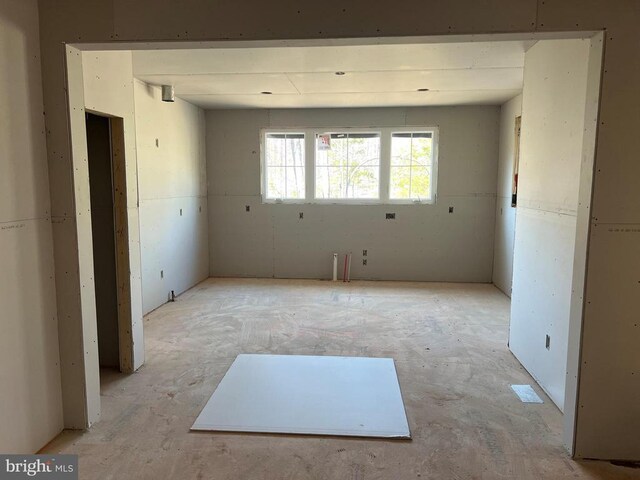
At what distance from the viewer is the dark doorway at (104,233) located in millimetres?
3252

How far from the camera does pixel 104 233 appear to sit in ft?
10.9

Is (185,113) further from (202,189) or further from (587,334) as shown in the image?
(587,334)

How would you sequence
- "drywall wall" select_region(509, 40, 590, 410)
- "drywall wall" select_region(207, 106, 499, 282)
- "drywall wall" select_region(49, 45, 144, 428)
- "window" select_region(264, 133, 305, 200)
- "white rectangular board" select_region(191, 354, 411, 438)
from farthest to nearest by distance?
"window" select_region(264, 133, 305, 200), "drywall wall" select_region(207, 106, 499, 282), "drywall wall" select_region(509, 40, 590, 410), "white rectangular board" select_region(191, 354, 411, 438), "drywall wall" select_region(49, 45, 144, 428)

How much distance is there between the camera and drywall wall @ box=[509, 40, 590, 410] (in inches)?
107

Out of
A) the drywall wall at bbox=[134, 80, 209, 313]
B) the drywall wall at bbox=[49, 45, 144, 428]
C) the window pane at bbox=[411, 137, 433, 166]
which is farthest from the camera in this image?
the window pane at bbox=[411, 137, 433, 166]

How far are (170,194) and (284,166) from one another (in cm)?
194

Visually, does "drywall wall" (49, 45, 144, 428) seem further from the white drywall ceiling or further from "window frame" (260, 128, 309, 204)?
"window frame" (260, 128, 309, 204)

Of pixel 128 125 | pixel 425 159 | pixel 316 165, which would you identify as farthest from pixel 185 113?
pixel 425 159

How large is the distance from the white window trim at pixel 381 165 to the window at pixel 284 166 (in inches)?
2.1

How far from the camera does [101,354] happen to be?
3.46 meters

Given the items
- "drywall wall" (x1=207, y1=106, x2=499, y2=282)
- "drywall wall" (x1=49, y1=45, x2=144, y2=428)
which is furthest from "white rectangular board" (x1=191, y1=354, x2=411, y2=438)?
"drywall wall" (x1=207, y1=106, x2=499, y2=282)

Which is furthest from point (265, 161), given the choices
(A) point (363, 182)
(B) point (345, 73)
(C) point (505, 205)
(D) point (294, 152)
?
(C) point (505, 205)

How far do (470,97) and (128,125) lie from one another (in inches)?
168

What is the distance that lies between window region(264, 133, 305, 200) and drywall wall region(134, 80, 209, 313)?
1.01 m
